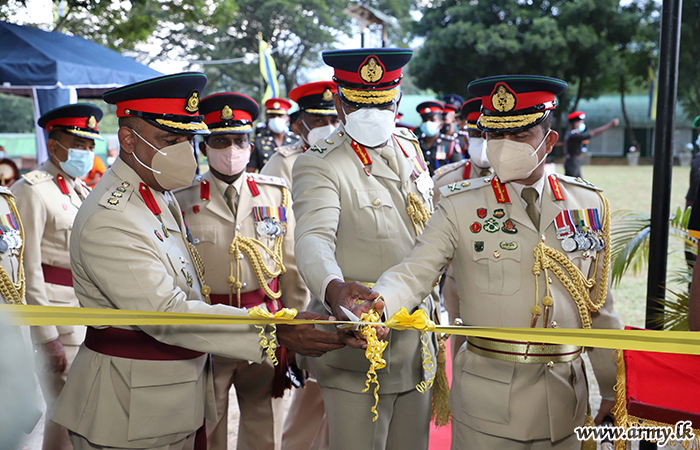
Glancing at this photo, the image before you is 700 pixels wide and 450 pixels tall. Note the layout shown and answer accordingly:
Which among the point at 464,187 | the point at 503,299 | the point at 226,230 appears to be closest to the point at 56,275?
the point at 226,230

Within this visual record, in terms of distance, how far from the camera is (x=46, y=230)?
3.74 meters

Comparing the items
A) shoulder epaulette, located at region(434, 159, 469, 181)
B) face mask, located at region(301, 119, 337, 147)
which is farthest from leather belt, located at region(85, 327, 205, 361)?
shoulder epaulette, located at region(434, 159, 469, 181)

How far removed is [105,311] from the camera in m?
1.99

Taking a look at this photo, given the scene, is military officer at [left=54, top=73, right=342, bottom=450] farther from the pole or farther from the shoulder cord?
the pole

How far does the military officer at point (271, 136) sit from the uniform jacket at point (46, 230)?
4.52 m

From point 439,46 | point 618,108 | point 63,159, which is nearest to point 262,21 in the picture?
point 439,46

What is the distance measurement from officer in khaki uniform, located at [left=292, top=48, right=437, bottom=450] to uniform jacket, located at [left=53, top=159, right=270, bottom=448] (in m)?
0.54

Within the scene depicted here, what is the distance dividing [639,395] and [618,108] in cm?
3658

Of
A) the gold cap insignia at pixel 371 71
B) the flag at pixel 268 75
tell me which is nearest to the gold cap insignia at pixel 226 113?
the gold cap insignia at pixel 371 71

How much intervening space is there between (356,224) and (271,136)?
6435 millimetres

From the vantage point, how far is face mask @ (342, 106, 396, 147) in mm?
2646

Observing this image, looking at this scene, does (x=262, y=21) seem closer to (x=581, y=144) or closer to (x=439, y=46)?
(x=439, y=46)

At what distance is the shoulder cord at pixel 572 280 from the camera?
7.26 feet

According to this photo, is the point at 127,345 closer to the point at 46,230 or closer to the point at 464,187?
the point at 464,187
